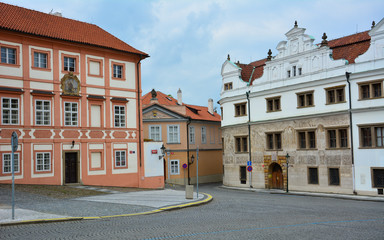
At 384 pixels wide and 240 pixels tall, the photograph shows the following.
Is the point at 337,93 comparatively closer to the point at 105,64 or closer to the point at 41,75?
the point at 105,64

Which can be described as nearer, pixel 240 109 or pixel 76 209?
pixel 76 209

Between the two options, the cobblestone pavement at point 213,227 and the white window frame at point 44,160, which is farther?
the white window frame at point 44,160

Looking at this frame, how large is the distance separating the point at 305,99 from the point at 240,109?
813 cm

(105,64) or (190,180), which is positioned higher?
(105,64)

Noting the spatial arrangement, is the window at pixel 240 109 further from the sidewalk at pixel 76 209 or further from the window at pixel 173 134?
A: the sidewalk at pixel 76 209

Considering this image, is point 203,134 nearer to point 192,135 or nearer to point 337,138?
point 192,135

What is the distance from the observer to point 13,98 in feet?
82.9

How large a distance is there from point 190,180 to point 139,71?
19.7m

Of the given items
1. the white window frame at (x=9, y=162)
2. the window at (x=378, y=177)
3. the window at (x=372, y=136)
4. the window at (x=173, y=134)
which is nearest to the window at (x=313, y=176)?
the window at (x=372, y=136)

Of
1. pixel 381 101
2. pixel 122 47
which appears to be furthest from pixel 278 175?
pixel 122 47

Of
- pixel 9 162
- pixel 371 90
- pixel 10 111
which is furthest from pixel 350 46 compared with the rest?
pixel 9 162

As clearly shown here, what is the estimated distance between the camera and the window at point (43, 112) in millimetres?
26348

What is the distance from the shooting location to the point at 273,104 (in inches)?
1485

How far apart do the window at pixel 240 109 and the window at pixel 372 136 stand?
1275 cm
